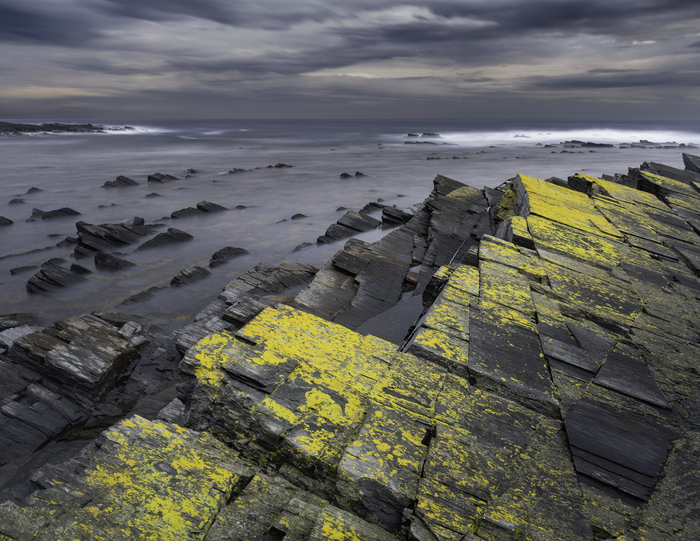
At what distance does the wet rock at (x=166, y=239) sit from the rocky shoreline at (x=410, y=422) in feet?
32.2

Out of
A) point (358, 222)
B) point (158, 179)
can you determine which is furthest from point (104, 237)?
point (158, 179)

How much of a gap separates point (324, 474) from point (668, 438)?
3208mm

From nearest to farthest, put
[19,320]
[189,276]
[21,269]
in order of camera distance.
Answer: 1. [19,320]
2. [189,276]
3. [21,269]

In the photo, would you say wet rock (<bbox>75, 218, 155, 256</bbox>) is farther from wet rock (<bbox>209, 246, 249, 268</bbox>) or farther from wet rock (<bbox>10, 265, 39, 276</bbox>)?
wet rock (<bbox>209, 246, 249, 268</bbox>)

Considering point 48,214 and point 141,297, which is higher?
point 48,214

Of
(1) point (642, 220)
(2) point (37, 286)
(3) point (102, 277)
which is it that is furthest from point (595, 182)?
(2) point (37, 286)

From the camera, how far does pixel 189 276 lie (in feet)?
44.7

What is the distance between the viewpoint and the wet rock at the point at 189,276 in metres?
13.3

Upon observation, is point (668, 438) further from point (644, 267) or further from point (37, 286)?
point (37, 286)

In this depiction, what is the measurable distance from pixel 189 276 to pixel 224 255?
2.55 metres

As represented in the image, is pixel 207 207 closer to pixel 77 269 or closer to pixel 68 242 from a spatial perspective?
pixel 68 242

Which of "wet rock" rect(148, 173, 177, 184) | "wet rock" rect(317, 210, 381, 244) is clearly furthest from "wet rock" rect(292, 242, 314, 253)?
"wet rock" rect(148, 173, 177, 184)

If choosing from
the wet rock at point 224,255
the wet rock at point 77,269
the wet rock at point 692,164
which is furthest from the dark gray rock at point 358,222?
the wet rock at point 692,164

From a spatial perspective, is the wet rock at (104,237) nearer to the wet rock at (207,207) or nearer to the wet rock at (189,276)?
the wet rock at (189,276)
